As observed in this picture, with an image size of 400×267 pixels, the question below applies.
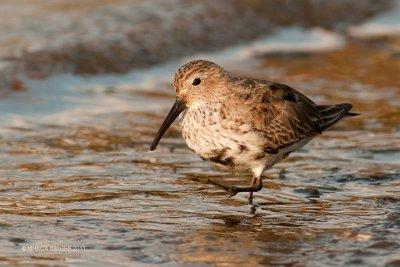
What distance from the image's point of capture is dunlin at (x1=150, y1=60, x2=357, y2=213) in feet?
22.4

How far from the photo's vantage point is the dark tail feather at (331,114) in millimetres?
7902

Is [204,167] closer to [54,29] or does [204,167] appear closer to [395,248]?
[395,248]

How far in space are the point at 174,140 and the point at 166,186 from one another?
1.61 m

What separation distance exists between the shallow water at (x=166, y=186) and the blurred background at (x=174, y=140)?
0.02m

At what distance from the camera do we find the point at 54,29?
12047mm

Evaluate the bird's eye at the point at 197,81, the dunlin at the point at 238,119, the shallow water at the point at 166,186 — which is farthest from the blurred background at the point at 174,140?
the bird's eye at the point at 197,81

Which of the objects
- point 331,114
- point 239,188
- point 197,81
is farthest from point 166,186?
point 331,114

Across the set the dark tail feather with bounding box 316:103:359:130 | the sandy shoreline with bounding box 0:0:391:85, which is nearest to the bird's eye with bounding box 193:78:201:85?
the dark tail feather with bounding box 316:103:359:130

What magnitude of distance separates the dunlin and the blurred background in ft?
1.02

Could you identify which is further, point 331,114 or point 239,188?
point 331,114

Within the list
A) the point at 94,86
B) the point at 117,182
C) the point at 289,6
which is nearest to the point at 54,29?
the point at 94,86

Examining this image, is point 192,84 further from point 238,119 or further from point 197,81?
point 238,119

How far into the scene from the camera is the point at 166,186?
288 inches

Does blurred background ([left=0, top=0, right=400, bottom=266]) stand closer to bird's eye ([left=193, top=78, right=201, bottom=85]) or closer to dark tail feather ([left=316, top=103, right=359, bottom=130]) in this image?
dark tail feather ([left=316, top=103, right=359, bottom=130])
